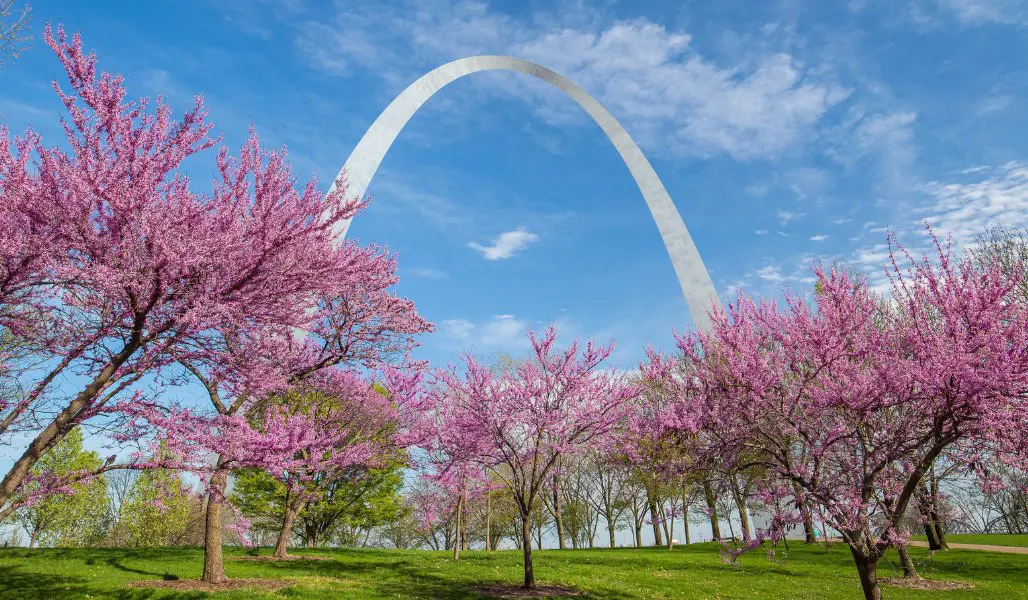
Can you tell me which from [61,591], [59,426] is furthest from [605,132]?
[59,426]

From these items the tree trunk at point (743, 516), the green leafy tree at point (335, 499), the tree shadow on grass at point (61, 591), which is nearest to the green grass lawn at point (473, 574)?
the tree shadow on grass at point (61, 591)

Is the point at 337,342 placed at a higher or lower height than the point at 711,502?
higher

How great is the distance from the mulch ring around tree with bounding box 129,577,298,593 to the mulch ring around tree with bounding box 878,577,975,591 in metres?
14.1

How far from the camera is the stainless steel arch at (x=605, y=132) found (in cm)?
2916

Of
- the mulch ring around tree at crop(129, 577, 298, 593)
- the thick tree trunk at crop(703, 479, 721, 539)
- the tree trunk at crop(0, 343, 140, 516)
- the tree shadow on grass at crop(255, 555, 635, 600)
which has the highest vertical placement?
the tree trunk at crop(0, 343, 140, 516)

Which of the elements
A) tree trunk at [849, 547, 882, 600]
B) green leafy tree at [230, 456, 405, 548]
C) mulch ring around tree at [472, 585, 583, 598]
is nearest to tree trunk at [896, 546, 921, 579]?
tree trunk at [849, 547, 882, 600]

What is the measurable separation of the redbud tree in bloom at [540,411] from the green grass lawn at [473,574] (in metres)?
2.42

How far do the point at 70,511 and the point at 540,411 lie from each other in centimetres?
2833

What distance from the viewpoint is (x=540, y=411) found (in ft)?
42.5

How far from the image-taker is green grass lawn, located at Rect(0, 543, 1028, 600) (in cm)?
1105

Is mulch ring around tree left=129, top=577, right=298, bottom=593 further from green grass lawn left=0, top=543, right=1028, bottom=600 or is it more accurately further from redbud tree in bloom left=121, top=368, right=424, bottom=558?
redbud tree in bloom left=121, top=368, right=424, bottom=558

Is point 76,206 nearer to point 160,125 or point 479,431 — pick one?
point 160,125

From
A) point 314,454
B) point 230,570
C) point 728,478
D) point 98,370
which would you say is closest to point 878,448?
point 728,478

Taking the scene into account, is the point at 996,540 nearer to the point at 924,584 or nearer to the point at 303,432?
the point at 924,584
